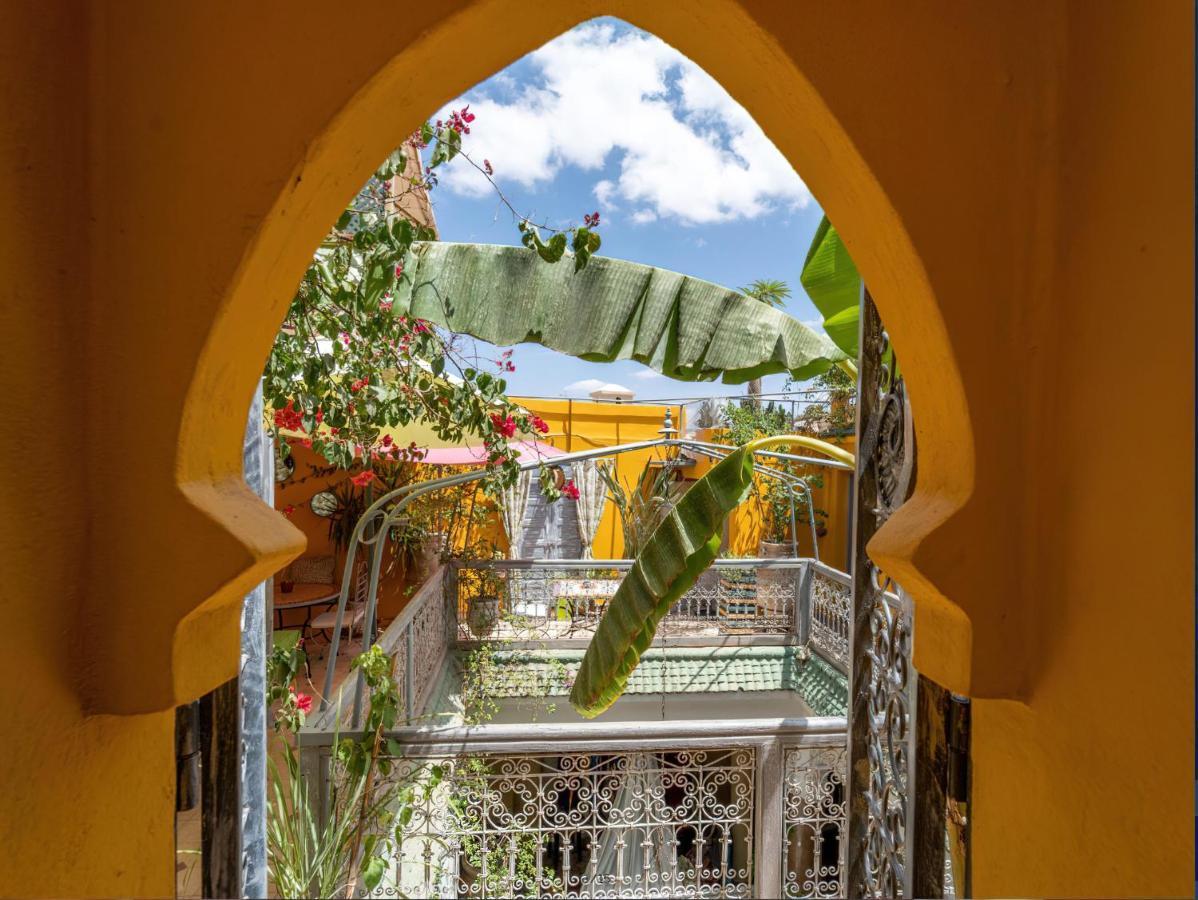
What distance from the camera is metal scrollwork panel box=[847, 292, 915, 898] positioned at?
5.45ft

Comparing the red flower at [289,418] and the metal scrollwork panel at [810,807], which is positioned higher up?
the red flower at [289,418]

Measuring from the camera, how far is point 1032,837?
79 cm

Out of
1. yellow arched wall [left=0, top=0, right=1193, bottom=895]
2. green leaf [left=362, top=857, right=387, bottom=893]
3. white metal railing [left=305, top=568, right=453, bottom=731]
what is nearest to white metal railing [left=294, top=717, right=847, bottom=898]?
green leaf [left=362, top=857, right=387, bottom=893]

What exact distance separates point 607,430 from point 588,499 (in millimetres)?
1910

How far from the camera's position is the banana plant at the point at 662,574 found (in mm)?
2553

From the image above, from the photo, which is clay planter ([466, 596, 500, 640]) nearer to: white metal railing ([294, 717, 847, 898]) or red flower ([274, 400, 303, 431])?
white metal railing ([294, 717, 847, 898])

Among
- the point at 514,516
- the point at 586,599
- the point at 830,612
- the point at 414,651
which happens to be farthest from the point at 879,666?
the point at 514,516

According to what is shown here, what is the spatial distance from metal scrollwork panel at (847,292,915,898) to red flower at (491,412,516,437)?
1.60m

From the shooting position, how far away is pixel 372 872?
2.57 meters

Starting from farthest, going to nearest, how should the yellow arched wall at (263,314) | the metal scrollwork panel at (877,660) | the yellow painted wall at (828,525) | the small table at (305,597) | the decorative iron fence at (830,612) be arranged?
the yellow painted wall at (828,525) < the small table at (305,597) < the decorative iron fence at (830,612) < the metal scrollwork panel at (877,660) < the yellow arched wall at (263,314)

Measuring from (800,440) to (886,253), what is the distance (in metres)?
2.15

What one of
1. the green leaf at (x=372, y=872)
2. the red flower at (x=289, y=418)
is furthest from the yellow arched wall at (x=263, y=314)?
the green leaf at (x=372, y=872)

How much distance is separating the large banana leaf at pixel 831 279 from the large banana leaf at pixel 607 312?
0.61 m

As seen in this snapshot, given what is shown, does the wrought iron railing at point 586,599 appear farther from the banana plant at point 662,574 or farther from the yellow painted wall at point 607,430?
the yellow painted wall at point 607,430
